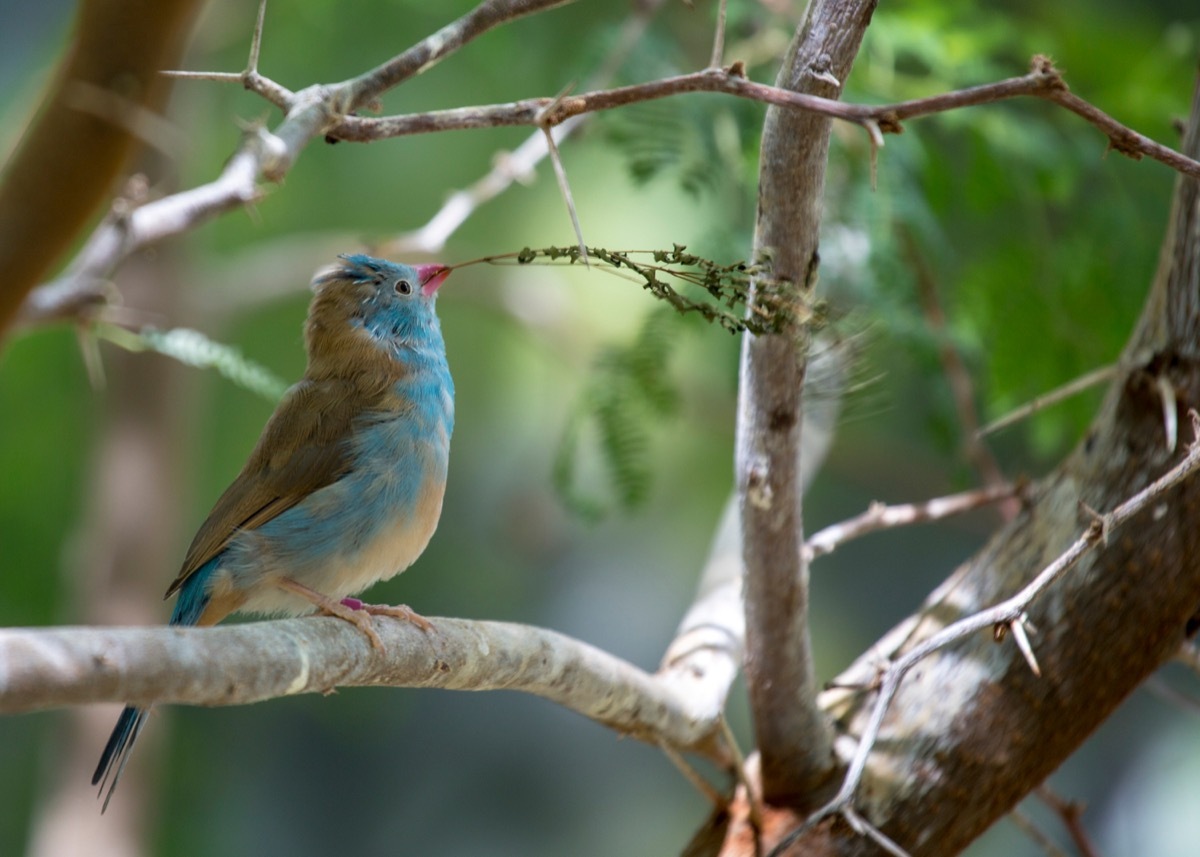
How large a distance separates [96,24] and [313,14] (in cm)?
328

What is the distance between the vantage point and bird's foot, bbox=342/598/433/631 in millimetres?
2246

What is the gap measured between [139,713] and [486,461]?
5459 mm

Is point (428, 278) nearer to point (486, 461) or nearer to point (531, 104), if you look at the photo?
point (531, 104)

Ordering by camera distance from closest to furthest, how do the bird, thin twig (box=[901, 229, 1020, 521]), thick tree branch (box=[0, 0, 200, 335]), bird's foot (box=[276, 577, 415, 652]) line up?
bird's foot (box=[276, 577, 415, 652])
the bird
thick tree branch (box=[0, 0, 200, 335])
thin twig (box=[901, 229, 1020, 521])

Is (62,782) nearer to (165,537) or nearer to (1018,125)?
(165,537)

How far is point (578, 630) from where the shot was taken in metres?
7.76

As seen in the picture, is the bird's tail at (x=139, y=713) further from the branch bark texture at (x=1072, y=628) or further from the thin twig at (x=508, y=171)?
the branch bark texture at (x=1072, y=628)

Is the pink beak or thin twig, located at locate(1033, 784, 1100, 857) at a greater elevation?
the pink beak

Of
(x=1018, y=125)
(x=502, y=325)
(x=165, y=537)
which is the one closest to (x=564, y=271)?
(x=502, y=325)

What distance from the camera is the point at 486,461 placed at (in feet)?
26.3

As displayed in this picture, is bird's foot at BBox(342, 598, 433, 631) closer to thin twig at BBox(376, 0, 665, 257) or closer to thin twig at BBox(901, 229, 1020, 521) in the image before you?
thin twig at BBox(376, 0, 665, 257)

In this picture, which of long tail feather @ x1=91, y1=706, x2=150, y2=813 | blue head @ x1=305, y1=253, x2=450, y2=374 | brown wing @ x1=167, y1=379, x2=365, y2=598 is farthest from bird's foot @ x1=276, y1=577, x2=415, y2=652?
blue head @ x1=305, y1=253, x2=450, y2=374

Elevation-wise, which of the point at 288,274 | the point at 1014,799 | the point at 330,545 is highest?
the point at 288,274

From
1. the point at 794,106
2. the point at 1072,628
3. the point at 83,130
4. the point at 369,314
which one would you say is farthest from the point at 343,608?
the point at 1072,628
